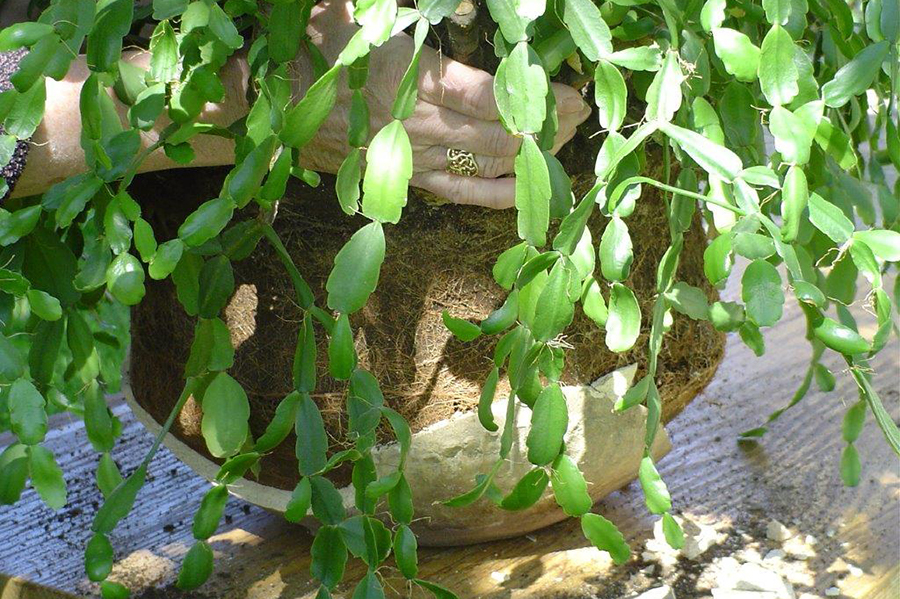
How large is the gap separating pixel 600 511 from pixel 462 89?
421 mm

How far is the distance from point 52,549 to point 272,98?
52 centimetres

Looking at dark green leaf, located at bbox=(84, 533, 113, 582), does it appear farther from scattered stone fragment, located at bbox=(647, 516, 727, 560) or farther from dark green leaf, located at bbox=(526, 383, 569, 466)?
scattered stone fragment, located at bbox=(647, 516, 727, 560)

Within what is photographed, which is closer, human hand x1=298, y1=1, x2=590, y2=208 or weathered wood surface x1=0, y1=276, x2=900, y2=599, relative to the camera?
human hand x1=298, y1=1, x2=590, y2=208

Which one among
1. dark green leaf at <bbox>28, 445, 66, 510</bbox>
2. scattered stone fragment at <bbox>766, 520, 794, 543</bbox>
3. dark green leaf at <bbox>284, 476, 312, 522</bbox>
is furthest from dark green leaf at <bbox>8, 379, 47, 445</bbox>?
scattered stone fragment at <bbox>766, 520, 794, 543</bbox>

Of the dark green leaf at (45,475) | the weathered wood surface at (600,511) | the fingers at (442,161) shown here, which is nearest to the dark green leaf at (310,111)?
the fingers at (442,161)

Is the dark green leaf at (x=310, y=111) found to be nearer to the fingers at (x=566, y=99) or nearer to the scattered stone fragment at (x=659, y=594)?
the fingers at (x=566, y=99)

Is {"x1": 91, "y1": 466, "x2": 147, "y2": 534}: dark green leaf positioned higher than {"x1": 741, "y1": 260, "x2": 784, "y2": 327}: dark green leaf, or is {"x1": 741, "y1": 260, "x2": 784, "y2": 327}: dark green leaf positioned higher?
{"x1": 741, "y1": 260, "x2": 784, "y2": 327}: dark green leaf

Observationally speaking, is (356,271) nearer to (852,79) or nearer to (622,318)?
(622,318)

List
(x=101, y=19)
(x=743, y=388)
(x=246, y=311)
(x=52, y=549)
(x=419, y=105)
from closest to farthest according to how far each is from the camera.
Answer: (x=101, y=19), (x=419, y=105), (x=246, y=311), (x=52, y=549), (x=743, y=388)

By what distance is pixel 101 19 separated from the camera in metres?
0.54

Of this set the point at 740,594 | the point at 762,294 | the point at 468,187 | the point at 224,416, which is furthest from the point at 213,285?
the point at 740,594

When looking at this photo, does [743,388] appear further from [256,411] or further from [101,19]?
[101,19]

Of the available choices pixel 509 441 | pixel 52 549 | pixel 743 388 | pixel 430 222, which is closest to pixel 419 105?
pixel 430 222

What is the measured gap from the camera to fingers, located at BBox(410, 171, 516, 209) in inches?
26.3
